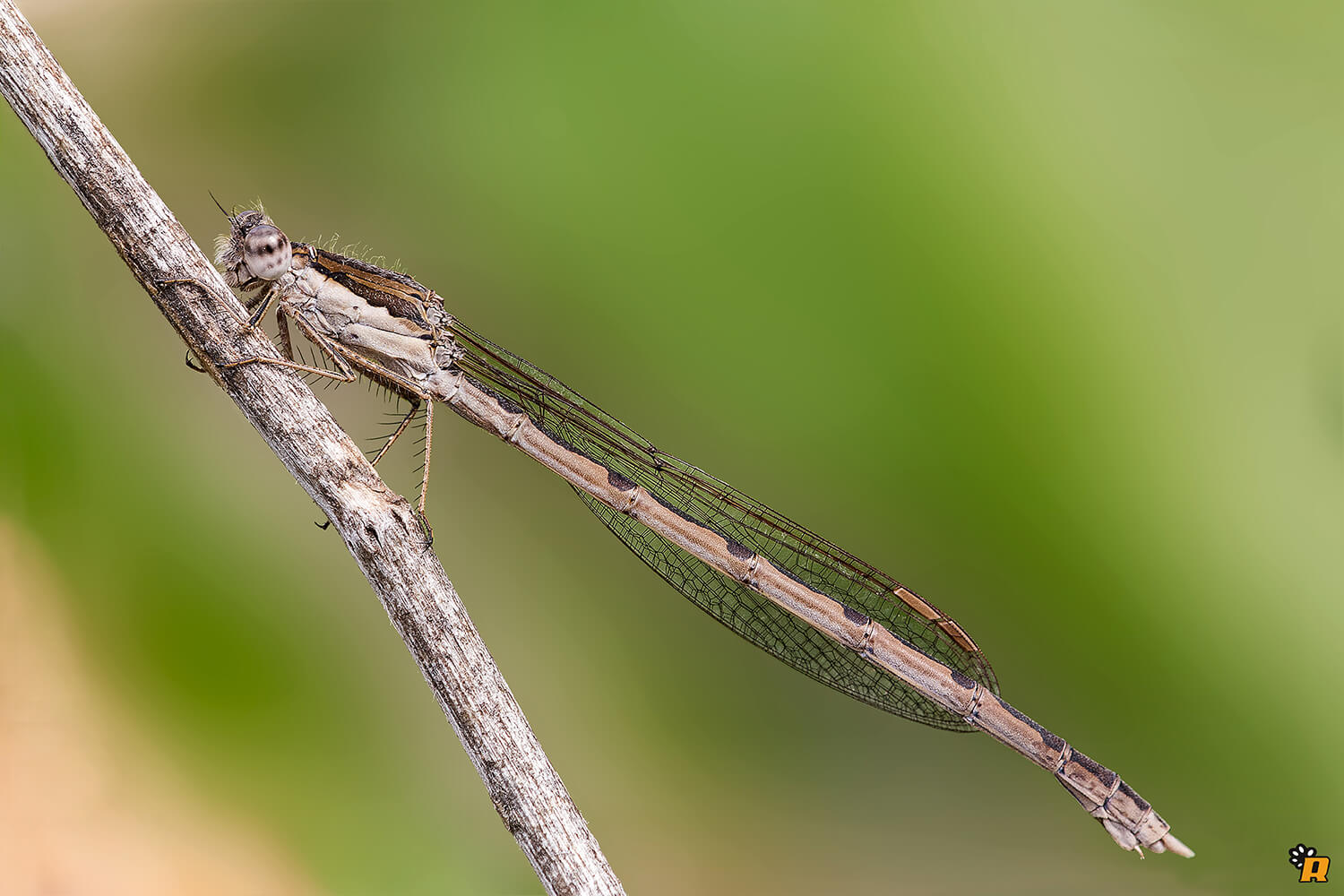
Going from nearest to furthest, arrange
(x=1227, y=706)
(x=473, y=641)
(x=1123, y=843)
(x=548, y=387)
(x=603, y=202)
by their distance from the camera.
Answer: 1. (x=473, y=641)
2. (x=1123, y=843)
3. (x=548, y=387)
4. (x=1227, y=706)
5. (x=603, y=202)

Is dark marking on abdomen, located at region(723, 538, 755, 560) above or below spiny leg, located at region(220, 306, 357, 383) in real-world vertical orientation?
above

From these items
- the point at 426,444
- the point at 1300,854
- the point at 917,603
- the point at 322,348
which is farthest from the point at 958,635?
the point at 322,348

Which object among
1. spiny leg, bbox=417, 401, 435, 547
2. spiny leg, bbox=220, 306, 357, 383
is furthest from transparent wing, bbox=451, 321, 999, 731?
spiny leg, bbox=220, 306, 357, 383

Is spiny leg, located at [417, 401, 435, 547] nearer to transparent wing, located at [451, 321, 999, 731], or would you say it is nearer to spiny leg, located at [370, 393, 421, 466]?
spiny leg, located at [370, 393, 421, 466]

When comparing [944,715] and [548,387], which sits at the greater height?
[548,387]

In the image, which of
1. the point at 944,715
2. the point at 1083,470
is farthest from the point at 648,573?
the point at 1083,470

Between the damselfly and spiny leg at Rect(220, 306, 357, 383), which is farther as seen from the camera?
the damselfly

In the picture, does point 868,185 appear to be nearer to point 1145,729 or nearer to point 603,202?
point 603,202
